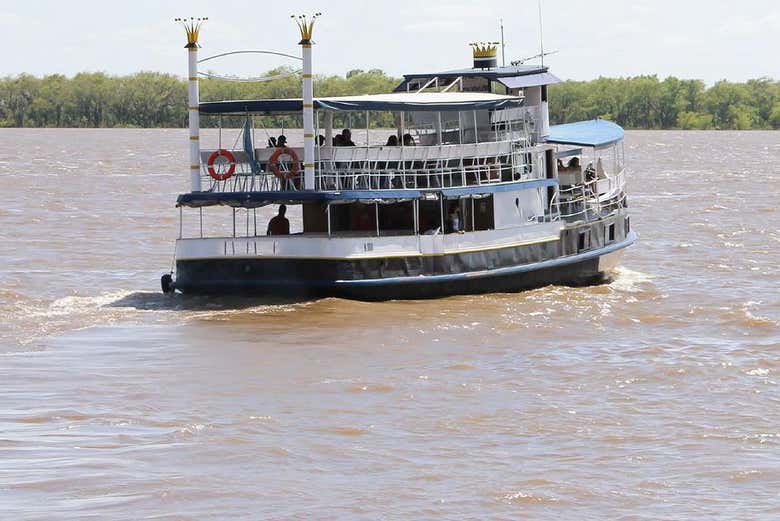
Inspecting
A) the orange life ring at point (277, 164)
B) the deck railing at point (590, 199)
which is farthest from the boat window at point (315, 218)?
the deck railing at point (590, 199)

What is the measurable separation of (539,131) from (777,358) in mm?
9176

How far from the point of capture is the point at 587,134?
34562 millimetres

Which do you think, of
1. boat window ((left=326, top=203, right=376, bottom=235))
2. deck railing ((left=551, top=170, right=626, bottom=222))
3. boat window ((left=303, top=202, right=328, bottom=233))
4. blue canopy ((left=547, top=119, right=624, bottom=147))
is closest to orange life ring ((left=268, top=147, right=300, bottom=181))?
boat window ((left=326, top=203, right=376, bottom=235))

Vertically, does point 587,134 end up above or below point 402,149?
above

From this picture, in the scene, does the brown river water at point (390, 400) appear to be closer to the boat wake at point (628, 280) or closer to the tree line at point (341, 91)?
the boat wake at point (628, 280)

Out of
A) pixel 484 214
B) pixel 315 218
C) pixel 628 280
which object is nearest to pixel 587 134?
pixel 628 280

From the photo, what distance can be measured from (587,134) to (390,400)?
15.1 m

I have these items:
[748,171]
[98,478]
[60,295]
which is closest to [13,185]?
[60,295]

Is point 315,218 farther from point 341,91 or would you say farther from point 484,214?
point 341,91

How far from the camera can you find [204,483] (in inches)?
651

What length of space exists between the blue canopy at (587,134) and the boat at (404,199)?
0.49 ft

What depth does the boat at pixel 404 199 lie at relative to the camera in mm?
27812

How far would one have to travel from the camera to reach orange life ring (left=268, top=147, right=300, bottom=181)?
93.0 feet

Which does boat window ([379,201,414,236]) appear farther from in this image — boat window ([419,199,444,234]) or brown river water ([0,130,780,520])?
brown river water ([0,130,780,520])
